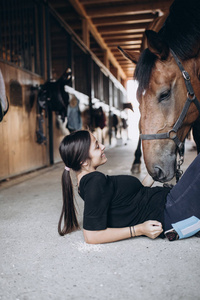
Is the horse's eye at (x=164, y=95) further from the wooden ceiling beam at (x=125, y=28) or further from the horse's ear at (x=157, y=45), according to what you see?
the wooden ceiling beam at (x=125, y=28)

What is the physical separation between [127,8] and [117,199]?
6241mm

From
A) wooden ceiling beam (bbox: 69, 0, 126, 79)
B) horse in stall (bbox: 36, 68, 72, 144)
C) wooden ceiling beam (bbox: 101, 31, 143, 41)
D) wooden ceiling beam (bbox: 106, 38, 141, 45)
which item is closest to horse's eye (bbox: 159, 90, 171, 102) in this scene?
horse in stall (bbox: 36, 68, 72, 144)

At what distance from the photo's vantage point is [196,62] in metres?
1.45

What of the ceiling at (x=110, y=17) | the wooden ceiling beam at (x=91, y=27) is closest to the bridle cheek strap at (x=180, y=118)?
the ceiling at (x=110, y=17)

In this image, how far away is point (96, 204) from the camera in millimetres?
1125

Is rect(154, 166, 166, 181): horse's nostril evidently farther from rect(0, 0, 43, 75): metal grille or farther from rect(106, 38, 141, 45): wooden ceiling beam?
rect(106, 38, 141, 45): wooden ceiling beam

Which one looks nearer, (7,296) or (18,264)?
(7,296)

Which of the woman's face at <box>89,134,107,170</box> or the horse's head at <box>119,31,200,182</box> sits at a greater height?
the horse's head at <box>119,31,200,182</box>

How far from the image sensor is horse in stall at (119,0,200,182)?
1320 millimetres

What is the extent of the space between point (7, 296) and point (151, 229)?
2.07 feet

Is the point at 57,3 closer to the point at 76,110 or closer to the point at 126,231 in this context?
the point at 76,110

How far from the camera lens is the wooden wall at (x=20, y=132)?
2.94 metres

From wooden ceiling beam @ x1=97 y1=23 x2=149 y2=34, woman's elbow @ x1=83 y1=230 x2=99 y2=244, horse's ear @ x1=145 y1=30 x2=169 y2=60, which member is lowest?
woman's elbow @ x1=83 y1=230 x2=99 y2=244

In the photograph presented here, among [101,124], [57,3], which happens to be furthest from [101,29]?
[101,124]
